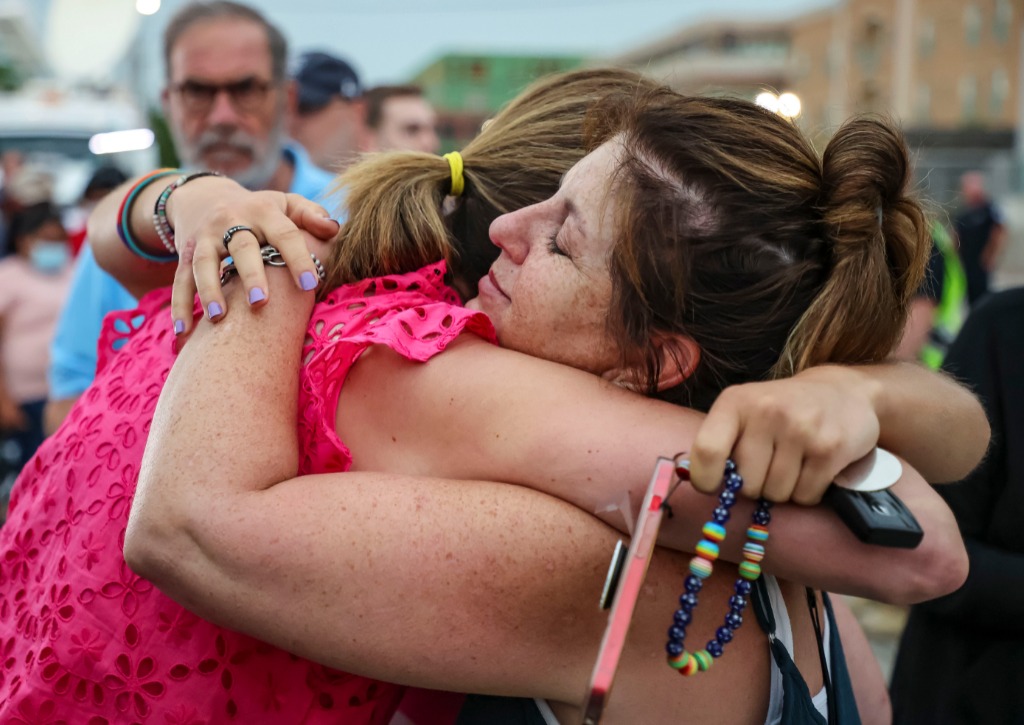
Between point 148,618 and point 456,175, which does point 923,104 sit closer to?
point 456,175

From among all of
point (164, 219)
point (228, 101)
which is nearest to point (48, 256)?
point (228, 101)

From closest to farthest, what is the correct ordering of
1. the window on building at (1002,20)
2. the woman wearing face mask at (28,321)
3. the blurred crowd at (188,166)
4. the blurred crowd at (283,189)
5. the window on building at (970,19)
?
1. the blurred crowd at (283,189)
2. the blurred crowd at (188,166)
3. the woman wearing face mask at (28,321)
4. the window on building at (1002,20)
5. the window on building at (970,19)

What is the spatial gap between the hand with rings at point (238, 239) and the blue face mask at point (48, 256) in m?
5.38

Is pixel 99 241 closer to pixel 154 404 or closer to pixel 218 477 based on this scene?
pixel 154 404

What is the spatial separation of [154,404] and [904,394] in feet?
3.72

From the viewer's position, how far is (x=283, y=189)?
379cm

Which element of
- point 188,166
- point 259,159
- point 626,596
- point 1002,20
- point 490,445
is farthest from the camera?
point 1002,20

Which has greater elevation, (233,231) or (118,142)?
(233,231)

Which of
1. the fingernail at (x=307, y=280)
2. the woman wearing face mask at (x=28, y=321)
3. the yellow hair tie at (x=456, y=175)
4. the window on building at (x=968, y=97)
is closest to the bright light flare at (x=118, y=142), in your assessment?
the woman wearing face mask at (x=28, y=321)

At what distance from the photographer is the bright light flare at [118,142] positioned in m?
9.57

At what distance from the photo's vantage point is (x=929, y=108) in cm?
4656

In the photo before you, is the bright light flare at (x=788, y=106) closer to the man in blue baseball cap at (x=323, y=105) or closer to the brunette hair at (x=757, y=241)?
the brunette hair at (x=757, y=241)

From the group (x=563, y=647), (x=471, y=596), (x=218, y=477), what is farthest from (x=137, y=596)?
(x=563, y=647)

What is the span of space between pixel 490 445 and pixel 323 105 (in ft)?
14.2
